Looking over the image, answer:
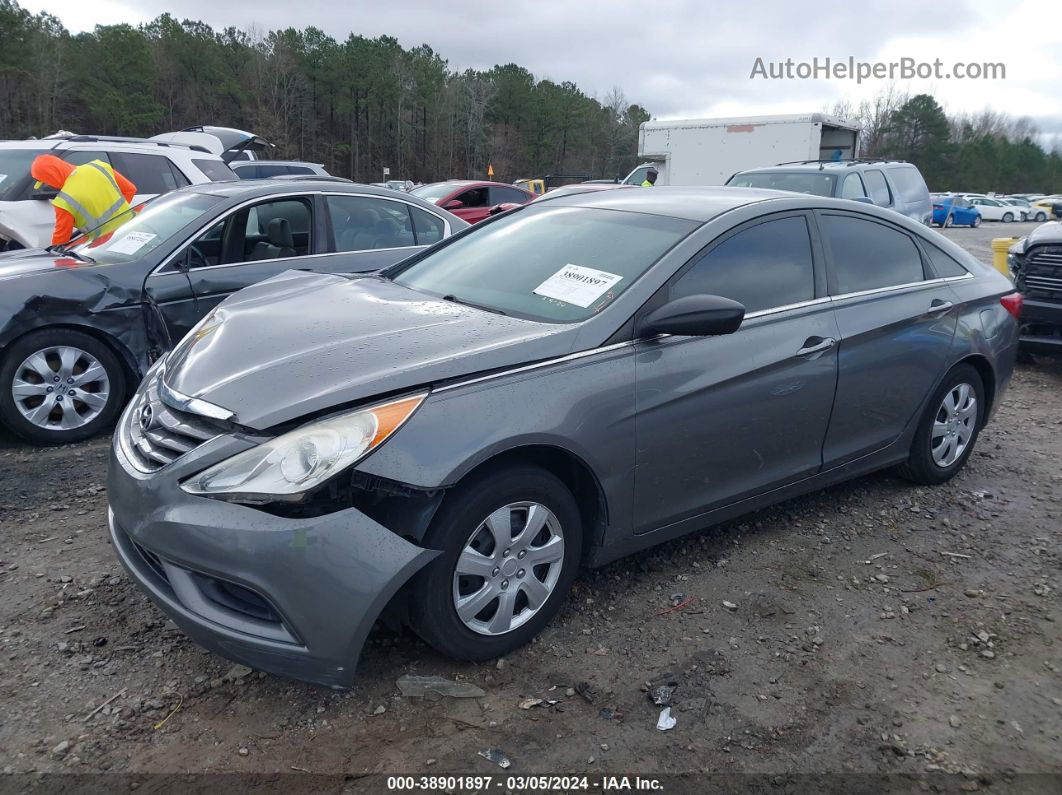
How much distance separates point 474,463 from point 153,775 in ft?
4.22

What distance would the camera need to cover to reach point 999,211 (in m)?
43.3

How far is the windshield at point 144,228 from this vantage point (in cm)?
524

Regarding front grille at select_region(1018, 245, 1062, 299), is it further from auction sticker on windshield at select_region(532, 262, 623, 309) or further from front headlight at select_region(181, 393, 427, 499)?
front headlight at select_region(181, 393, 427, 499)

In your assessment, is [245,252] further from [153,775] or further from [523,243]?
[153,775]

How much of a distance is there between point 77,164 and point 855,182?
369 inches

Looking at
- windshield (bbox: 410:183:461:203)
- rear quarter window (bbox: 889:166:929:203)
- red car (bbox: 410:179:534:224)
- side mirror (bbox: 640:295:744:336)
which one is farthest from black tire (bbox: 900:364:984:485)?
windshield (bbox: 410:183:461:203)

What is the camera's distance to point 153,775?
7.59ft

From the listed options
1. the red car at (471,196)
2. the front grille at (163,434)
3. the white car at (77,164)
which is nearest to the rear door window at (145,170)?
the white car at (77,164)

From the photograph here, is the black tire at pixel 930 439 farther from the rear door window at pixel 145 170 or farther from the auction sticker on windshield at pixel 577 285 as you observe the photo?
the rear door window at pixel 145 170

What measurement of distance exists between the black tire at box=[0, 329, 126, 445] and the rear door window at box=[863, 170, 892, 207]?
9476mm

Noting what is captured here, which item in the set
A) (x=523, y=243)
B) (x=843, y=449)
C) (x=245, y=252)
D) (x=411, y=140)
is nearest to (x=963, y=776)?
(x=843, y=449)

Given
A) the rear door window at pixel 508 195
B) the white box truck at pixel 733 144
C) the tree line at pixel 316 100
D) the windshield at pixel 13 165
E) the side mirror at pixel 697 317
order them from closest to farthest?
1. the side mirror at pixel 697 317
2. the windshield at pixel 13 165
3. the rear door window at pixel 508 195
4. the white box truck at pixel 733 144
5. the tree line at pixel 316 100

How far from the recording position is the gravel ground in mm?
2455

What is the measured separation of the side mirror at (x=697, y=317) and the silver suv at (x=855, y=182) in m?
7.39
